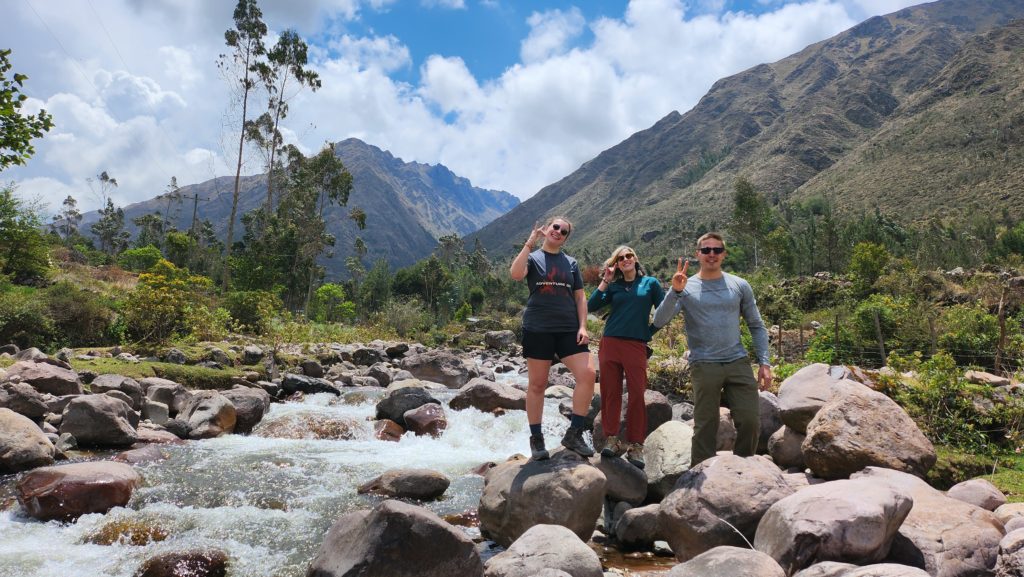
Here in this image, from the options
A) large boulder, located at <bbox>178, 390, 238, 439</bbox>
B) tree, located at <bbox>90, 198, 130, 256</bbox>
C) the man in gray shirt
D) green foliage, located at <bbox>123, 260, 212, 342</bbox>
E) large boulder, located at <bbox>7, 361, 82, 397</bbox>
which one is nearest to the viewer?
the man in gray shirt

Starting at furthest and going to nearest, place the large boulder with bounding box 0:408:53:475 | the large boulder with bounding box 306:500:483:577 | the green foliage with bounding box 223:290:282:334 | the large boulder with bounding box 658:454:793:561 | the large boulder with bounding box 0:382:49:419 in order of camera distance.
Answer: the green foliage with bounding box 223:290:282:334 < the large boulder with bounding box 0:382:49:419 < the large boulder with bounding box 0:408:53:475 < the large boulder with bounding box 658:454:793:561 < the large boulder with bounding box 306:500:483:577

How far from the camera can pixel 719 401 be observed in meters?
4.67

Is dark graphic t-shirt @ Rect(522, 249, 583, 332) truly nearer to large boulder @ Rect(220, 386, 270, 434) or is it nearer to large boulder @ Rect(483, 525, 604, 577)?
large boulder @ Rect(483, 525, 604, 577)

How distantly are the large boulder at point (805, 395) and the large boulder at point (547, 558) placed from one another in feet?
10.2

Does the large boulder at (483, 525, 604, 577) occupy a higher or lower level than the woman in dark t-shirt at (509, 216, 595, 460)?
lower

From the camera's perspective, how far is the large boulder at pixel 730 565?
322cm

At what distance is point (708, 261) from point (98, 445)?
8.69 metres

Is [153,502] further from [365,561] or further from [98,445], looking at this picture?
[365,561]

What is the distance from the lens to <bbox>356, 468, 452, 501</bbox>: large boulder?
21.7ft

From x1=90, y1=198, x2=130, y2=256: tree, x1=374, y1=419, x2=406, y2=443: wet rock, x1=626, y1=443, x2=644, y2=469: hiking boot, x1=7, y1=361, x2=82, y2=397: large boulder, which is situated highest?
x1=90, y1=198, x2=130, y2=256: tree

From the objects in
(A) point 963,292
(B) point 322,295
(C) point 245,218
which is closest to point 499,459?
(A) point 963,292

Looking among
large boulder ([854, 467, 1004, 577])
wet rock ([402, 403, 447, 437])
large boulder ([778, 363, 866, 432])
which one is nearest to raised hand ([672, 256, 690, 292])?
large boulder ([854, 467, 1004, 577])

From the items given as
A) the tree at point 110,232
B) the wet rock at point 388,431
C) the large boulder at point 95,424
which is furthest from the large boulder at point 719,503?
the tree at point 110,232

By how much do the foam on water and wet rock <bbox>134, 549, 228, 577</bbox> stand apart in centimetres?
11
